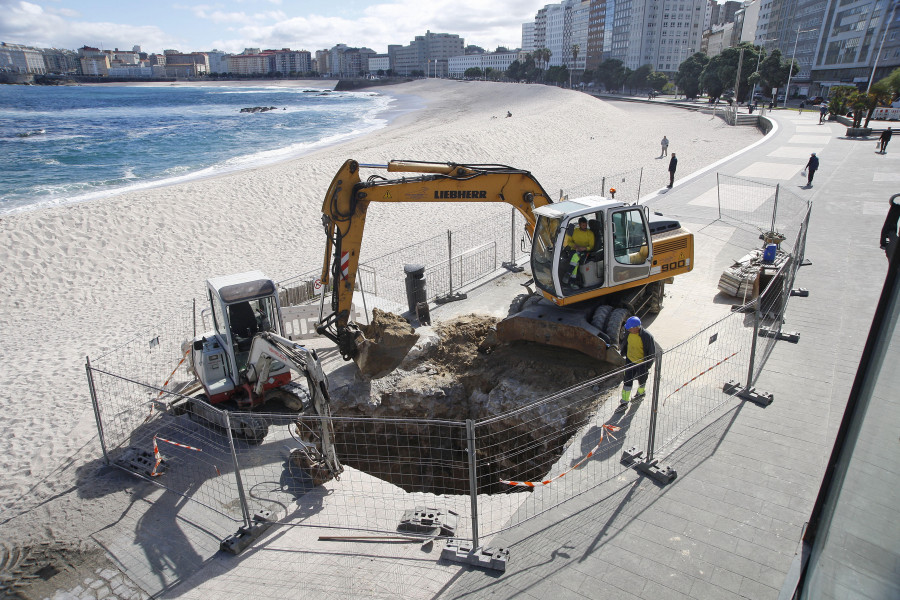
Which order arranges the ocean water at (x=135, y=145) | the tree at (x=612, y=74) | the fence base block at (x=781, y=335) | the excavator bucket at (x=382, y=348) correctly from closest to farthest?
1. the fence base block at (x=781, y=335)
2. the excavator bucket at (x=382, y=348)
3. the ocean water at (x=135, y=145)
4. the tree at (x=612, y=74)

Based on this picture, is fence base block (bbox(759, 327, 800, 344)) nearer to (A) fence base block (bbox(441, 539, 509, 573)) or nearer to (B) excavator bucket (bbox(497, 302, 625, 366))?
(B) excavator bucket (bbox(497, 302, 625, 366))

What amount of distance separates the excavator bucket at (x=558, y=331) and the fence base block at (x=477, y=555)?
4.08 metres

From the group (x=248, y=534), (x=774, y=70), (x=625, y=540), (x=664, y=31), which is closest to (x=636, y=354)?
(x=625, y=540)

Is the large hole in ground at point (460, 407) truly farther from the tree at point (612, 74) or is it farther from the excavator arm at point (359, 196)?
the tree at point (612, 74)

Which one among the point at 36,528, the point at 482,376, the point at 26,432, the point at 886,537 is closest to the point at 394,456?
the point at 482,376

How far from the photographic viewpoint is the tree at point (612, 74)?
118500mm

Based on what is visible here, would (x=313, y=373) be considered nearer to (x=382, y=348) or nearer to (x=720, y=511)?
(x=382, y=348)

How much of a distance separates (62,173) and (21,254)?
23.0m

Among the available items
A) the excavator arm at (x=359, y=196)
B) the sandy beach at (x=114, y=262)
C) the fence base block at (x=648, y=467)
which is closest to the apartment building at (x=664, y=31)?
the sandy beach at (x=114, y=262)

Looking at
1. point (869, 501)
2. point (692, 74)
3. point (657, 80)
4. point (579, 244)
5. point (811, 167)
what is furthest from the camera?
point (657, 80)

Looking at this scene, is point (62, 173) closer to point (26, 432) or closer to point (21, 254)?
point (21, 254)

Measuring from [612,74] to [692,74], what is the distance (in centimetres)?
3664

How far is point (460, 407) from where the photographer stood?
9.51 m

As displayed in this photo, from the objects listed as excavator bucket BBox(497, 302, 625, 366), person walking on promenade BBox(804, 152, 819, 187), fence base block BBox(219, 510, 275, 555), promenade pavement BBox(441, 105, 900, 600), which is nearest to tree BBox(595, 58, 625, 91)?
person walking on promenade BBox(804, 152, 819, 187)
